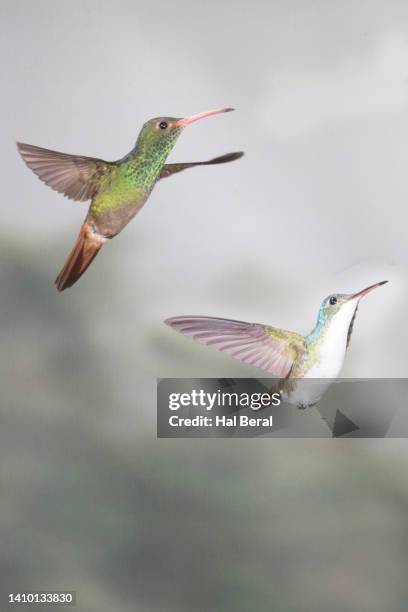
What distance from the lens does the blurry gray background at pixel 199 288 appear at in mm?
1682

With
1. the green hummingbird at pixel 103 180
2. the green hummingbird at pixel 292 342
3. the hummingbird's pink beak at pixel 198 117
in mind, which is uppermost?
the hummingbird's pink beak at pixel 198 117

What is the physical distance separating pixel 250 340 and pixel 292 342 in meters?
0.08

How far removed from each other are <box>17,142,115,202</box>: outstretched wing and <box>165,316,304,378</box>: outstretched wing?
29 centimetres

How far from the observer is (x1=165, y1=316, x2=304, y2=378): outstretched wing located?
164 centimetres

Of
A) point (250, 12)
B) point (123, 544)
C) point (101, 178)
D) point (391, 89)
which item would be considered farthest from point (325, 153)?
point (123, 544)

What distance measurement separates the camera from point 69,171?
1701 millimetres

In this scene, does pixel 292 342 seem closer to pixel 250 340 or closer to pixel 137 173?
pixel 250 340

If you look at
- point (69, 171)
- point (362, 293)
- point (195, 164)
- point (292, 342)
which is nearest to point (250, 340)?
point (292, 342)

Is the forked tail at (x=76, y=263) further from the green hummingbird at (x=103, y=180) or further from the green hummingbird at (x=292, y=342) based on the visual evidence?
the green hummingbird at (x=292, y=342)

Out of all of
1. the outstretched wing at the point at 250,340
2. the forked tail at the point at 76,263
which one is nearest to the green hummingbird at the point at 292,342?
the outstretched wing at the point at 250,340

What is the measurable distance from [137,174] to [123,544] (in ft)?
2.18

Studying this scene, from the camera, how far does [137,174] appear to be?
1707 mm

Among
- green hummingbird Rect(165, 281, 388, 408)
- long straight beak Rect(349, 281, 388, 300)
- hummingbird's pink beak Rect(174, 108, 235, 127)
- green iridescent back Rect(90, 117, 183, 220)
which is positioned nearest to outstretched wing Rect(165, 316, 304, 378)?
green hummingbird Rect(165, 281, 388, 408)

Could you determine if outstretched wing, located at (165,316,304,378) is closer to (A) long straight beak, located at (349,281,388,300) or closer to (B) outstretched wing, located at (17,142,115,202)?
(A) long straight beak, located at (349,281,388,300)
